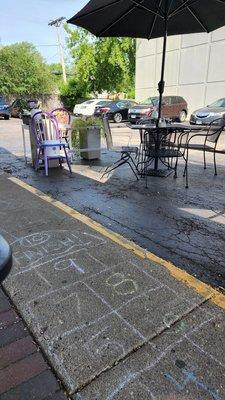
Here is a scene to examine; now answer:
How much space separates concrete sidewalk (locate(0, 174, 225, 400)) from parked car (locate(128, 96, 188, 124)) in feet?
47.5

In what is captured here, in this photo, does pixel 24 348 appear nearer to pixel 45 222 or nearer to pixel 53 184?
pixel 45 222

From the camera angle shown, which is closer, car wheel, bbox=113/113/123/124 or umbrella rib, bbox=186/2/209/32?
umbrella rib, bbox=186/2/209/32

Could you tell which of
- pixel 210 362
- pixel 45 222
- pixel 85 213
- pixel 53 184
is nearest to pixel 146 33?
pixel 53 184

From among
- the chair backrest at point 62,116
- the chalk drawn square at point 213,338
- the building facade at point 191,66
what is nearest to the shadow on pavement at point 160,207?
the chalk drawn square at point 213,338

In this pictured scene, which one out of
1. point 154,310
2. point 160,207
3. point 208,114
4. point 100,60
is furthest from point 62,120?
point 100,60

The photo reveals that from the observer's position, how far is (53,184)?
230 inches

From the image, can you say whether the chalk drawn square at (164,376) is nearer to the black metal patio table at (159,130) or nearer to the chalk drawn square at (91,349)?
the chalk drawn square at (91,349)

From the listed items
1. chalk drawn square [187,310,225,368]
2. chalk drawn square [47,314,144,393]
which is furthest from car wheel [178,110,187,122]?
chalk drawn square [47,314,144,393]

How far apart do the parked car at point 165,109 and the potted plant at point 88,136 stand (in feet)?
31.0

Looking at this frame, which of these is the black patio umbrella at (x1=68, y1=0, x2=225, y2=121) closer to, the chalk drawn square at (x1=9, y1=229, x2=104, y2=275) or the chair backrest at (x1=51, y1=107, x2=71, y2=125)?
the chair backrest at (x1=51, y1=107, x2=71, y2=125)

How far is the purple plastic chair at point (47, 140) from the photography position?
21.1ft

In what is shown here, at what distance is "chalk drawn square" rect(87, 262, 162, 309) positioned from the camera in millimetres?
2553

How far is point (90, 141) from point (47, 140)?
4.27 ft

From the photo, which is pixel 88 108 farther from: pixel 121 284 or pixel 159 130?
pixel 121 284
